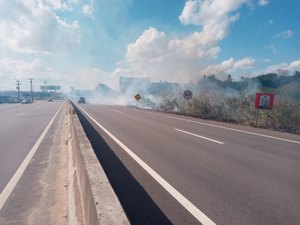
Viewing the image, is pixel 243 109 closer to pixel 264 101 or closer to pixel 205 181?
pixel 264 101

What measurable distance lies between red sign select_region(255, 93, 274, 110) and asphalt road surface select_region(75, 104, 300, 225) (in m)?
6.73

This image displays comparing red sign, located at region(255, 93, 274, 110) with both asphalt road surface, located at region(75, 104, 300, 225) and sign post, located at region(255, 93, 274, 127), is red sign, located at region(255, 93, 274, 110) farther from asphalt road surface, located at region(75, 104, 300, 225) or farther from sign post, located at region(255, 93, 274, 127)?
asphalt road surface, located at region(75, 104, 300, 225)

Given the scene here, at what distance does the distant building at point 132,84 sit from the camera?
8716 centimetres

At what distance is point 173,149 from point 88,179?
5309mm

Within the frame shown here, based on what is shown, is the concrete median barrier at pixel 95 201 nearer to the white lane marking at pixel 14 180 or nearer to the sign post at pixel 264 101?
the white lane marking at pixel 14 180

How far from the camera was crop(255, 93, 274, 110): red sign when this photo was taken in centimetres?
1598

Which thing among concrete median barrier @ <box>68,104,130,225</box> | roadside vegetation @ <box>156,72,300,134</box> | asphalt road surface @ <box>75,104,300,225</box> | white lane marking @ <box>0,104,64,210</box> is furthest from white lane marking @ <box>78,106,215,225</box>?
roadside vegetation @ <box>156,72,300,134</box>

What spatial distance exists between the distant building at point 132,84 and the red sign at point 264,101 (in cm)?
Answer: 7055

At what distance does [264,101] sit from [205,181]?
12.2 metres

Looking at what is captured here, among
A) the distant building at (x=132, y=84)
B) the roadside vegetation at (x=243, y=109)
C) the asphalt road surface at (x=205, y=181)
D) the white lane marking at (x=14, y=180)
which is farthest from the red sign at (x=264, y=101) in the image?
the distant building at (x=132, y=84)

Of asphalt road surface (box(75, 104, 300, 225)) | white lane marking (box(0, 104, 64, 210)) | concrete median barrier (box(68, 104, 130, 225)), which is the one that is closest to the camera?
concrete median barrier (box(68, 104, 130, 225))

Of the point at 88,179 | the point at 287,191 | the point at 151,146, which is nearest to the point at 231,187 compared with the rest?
the point at 287,191

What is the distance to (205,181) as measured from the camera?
5.56 m

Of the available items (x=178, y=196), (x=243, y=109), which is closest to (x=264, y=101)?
(x=243, y=109)
